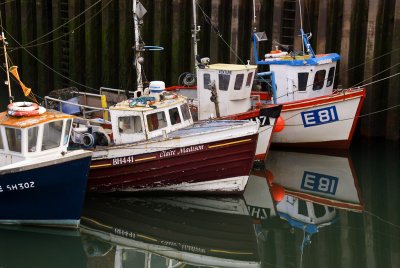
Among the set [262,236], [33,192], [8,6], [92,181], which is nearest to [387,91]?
[262,236]

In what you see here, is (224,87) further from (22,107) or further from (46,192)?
(46,192)

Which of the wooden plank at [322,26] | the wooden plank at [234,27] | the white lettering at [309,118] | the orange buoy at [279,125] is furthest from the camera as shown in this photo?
the wooden plank at [234,27]

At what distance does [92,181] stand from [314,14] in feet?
25.4

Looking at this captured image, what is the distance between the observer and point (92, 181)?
52.5 ft

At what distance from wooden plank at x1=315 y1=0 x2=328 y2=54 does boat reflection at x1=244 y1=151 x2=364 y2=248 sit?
2.66 metres

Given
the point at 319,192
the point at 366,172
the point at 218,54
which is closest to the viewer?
the point at 319,192

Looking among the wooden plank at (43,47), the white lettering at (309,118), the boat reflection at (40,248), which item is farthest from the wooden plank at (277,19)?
the boat reflection at (40,248)

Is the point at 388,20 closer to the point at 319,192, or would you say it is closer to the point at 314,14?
the point at 314,14

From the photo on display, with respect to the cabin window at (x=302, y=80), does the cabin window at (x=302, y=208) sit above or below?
below

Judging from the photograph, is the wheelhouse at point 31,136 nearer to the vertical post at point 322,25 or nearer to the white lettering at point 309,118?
the white lettering at point 309,118

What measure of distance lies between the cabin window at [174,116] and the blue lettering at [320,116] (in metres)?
3.99

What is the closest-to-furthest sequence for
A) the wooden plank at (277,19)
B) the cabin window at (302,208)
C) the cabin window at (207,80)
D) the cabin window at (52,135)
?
the cabin window at (52,135)
the cabin window at (302,208)
the cabin window at (207,80)
the wooden plank at (277,19)

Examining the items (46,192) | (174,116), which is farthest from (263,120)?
(46,192)

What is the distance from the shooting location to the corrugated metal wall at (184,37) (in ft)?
64.1
